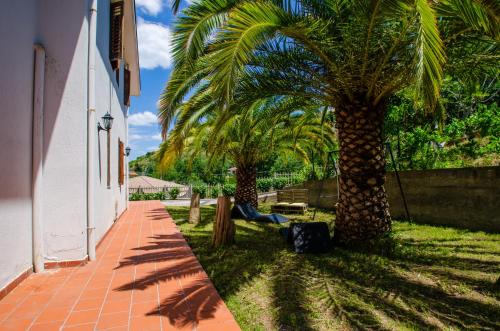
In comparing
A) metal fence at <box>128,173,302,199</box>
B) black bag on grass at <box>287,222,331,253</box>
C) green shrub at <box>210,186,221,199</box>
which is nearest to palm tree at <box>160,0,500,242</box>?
black bag on grass at <box>287,222,331,253</box>

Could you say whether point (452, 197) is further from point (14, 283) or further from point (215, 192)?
point (215, 192)

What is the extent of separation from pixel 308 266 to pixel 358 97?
3425 mm

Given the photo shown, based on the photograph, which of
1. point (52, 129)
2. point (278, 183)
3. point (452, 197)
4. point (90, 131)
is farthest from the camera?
point (278, 183)

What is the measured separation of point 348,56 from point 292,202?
33.0ft

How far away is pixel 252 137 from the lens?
11922 millimetres

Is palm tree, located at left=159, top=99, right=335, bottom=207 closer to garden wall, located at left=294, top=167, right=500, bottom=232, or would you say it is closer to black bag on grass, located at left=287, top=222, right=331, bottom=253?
garden wall, located at left=294, top=167, right=500, bottom=232

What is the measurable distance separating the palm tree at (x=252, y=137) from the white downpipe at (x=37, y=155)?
3.99m

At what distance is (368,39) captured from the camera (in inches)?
195

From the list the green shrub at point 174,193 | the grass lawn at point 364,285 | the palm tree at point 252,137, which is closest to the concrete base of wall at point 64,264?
the grass lawn at point 364,285

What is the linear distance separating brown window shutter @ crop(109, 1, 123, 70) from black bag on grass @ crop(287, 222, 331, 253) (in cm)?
599

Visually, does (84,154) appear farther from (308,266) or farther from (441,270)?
(441,270)

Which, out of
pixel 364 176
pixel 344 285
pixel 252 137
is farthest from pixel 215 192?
pixel 344 285

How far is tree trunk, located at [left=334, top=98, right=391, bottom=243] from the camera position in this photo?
611 cm

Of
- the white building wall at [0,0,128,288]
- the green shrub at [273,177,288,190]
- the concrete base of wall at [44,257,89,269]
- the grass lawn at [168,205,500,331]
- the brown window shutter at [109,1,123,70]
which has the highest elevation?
the brown window shutter at [109,1,123,70]
